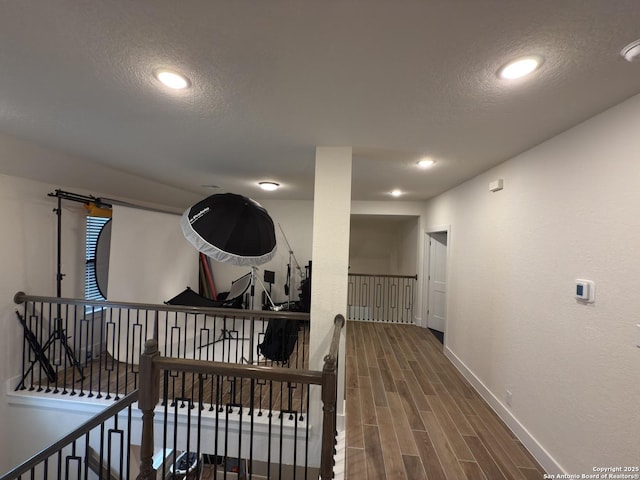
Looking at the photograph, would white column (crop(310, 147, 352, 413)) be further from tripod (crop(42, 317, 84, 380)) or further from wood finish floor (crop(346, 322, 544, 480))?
tripod (crop(42, 317, 84, 380))

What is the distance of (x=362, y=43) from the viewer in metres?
1.12

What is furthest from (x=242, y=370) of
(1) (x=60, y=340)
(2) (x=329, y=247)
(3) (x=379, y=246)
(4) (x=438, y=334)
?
(3) (x=379, y=246)

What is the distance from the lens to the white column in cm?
233

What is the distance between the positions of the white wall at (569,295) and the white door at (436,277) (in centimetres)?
219

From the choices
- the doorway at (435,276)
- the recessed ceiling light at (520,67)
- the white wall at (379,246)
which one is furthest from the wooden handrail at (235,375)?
the white wall at (379,246)

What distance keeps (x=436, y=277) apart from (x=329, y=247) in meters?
3.63

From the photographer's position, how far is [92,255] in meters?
3.78

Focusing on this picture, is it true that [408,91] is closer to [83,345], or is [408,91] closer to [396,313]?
[83,345]

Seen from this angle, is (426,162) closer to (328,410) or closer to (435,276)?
(328,410)

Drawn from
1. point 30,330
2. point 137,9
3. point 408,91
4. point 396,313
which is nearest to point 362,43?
point 408,91

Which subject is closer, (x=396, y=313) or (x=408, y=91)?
(x=408, y=91)

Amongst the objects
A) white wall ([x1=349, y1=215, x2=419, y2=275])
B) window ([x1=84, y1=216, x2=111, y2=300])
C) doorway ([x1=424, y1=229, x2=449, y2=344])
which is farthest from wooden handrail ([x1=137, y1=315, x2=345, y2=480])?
white wall ([x1=349, y1=215, x2=419, y2=275])

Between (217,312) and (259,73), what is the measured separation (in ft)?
7.22

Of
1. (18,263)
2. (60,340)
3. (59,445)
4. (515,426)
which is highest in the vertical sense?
(18,263)
